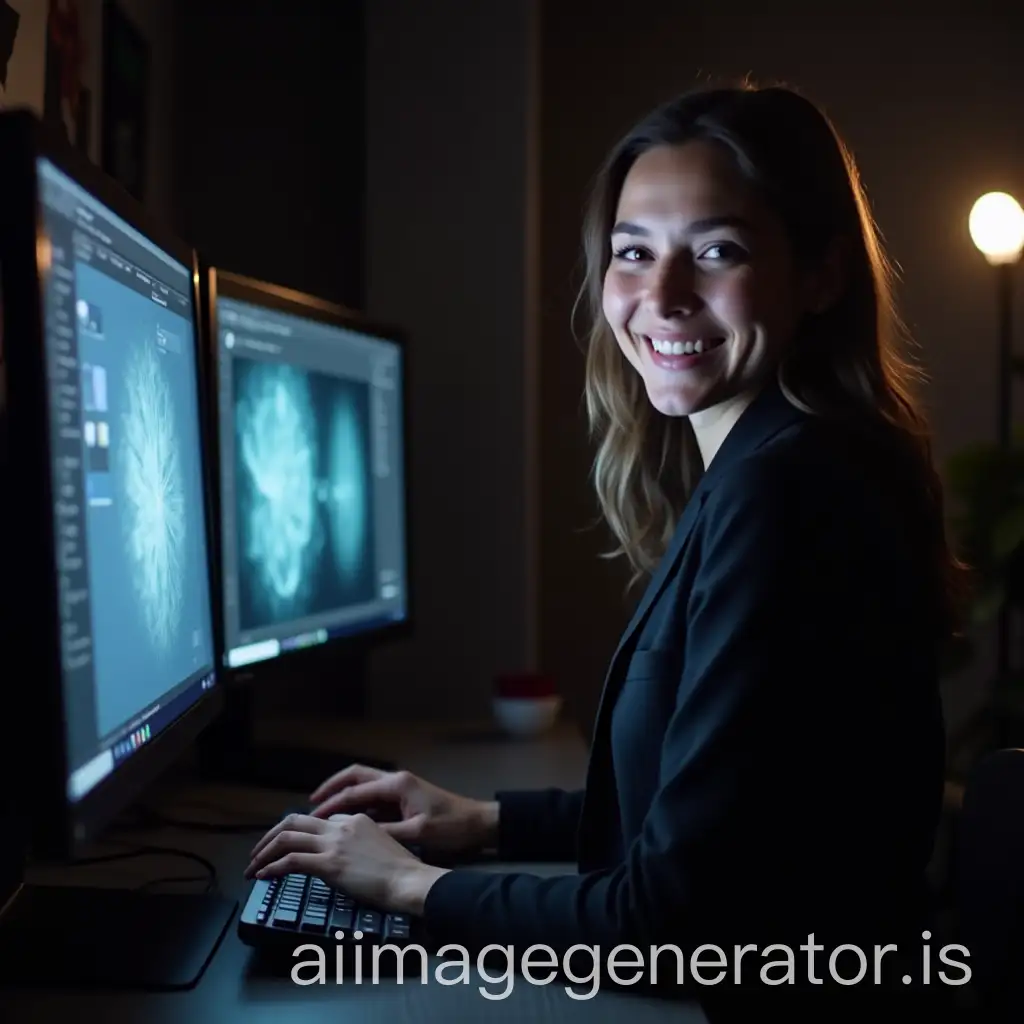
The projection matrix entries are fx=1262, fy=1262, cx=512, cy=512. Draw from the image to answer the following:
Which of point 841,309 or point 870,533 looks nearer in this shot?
point 870,533

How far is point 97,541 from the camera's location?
796 millimetres

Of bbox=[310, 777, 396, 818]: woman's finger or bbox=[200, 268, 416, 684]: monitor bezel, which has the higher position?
bbox=[200, 268, 416, 684]: monitor bezel

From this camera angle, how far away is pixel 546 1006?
2.79ft

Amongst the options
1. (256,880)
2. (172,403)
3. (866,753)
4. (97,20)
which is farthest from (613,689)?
(97,20)

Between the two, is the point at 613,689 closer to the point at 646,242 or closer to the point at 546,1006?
the point at 546,1006

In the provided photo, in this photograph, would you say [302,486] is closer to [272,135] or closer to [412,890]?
[412,890]

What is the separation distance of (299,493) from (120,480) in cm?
70

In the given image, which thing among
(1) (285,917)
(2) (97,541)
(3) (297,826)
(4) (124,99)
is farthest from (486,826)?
(4) (124,99)

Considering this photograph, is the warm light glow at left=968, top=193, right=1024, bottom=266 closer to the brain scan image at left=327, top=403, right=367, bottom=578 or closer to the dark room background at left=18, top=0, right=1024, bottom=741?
the dark room background at left=18, top=0, right=1024, bottom=741

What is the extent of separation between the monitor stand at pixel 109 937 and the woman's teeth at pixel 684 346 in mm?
618

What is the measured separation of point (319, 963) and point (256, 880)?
0.14 metres

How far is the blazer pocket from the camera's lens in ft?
3.36

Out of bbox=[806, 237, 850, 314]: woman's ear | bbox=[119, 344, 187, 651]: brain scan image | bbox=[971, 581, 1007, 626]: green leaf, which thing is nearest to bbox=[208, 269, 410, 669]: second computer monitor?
bbox=[119, 344, 187, 651]: brain scan image

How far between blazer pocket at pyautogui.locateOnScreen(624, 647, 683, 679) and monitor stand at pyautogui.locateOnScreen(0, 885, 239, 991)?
0.38m
